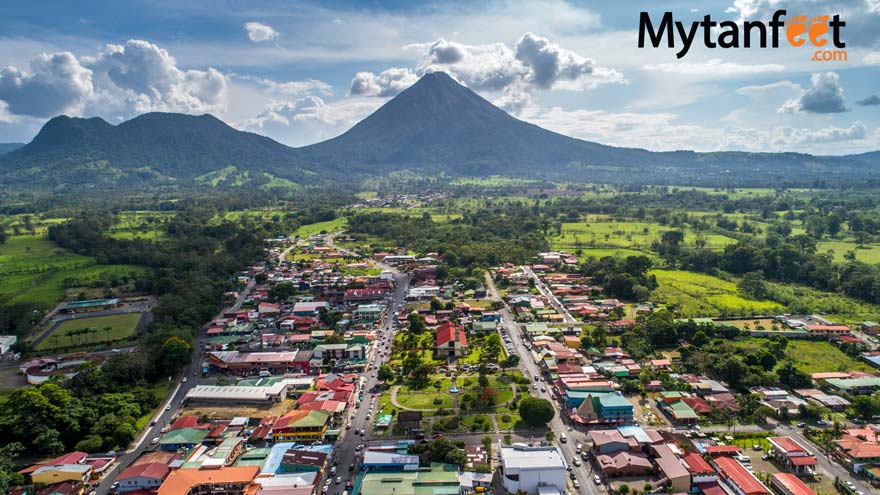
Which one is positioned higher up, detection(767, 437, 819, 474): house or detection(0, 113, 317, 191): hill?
detection(0, 113, 317, 191): hill

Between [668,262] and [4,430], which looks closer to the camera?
[4,430]

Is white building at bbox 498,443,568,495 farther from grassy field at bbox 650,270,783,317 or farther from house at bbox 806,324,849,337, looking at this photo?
house at bbox 806,324,849,337

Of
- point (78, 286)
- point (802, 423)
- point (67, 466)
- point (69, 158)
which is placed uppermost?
point (69, 158)

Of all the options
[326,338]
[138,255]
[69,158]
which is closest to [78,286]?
[138,255]

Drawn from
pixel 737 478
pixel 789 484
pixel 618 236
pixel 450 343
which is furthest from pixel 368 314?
pixel 618 236

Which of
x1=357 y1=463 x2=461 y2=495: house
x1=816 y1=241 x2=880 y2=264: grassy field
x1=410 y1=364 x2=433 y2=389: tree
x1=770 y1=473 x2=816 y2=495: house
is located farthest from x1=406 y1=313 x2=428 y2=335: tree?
x1=816 y1=241 x2=880 y2=264: grassy field

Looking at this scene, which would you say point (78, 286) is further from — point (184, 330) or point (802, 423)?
point (802, 423)
